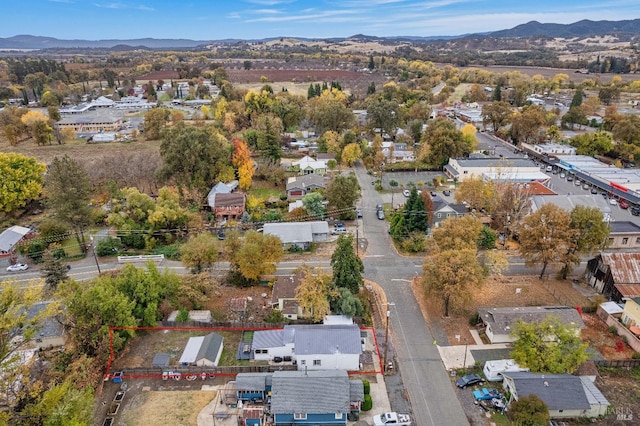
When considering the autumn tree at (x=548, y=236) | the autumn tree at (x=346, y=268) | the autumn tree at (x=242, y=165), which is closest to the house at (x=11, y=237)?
the autumn tree at (x=242, y=165)

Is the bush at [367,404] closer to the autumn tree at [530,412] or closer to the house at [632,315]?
the autumn tree at [530,412]

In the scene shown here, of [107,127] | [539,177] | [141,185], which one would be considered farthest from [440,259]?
[107,127]

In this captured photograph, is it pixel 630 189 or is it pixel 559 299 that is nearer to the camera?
pixel 559 299

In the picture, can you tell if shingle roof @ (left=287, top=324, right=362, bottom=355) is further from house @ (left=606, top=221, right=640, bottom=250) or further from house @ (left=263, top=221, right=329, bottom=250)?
house @ (left=606, top=221, right=640, bottom=250)

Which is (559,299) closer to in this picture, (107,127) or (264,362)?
(264,362)

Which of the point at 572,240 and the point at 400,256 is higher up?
the point at 572,240

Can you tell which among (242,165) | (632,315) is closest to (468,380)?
(632,315)
